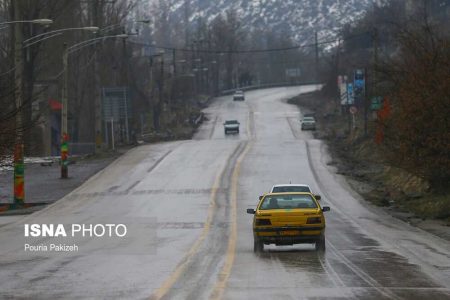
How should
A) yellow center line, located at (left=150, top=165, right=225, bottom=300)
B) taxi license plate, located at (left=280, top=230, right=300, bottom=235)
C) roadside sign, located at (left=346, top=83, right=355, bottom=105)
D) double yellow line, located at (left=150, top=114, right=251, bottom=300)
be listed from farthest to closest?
roadside sign, located at (left=346, top=83, right=355, bottom=105) < taxi license plate, located at (left=280, top=230, right=300, bottom=235) < double yellow line, located at (left=150, top=114, right=251, bottom=300) < yellow center line, located at (left=150, top=165, right=225, bottom=300)

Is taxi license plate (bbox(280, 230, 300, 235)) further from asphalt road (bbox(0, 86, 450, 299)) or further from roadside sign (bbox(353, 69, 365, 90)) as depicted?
roadside sign (bbox(353, 69, 365, 90))

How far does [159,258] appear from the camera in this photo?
2309cm

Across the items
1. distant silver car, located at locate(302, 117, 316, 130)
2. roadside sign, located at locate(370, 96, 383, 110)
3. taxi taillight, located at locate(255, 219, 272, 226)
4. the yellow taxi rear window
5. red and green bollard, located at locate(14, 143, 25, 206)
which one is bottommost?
distant silver car, located at locate(302, 117, 316, 130)

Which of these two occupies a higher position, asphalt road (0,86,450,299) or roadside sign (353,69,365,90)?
roadside sign (353,69,365,90)

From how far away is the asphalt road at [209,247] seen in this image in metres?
17.0

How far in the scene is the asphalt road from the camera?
1702 cm

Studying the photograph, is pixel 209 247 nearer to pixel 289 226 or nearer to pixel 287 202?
pixel 287 202

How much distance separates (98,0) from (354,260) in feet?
203

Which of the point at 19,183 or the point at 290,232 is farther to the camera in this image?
the point at 19,183

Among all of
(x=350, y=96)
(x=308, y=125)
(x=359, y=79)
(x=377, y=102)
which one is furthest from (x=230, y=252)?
(x=308, y=125)

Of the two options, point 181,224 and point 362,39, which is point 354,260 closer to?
point 181,224

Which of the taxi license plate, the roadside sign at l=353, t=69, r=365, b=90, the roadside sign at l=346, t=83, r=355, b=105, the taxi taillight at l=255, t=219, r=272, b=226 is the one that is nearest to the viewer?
the taxi license plate

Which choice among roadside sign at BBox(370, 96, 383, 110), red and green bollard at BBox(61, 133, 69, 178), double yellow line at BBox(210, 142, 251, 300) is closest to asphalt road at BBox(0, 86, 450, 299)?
double yellow line at BBox(210, 142, 251, 300)

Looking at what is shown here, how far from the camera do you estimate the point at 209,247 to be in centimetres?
2595
